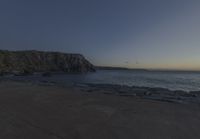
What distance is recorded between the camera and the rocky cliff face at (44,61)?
75787mm

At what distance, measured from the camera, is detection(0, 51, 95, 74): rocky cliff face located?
75.8 meters

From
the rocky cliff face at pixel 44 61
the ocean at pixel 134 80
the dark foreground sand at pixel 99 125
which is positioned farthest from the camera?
the rocky cliff face at pixel 44 61

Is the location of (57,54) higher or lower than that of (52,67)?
higher

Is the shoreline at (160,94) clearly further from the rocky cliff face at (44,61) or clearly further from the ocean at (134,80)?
the rocky cliff face at (44,61)

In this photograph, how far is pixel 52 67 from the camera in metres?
98.3

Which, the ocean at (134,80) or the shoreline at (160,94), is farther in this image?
the ocean at (134,80)

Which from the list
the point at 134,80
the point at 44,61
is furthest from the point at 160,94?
the point at 44,61

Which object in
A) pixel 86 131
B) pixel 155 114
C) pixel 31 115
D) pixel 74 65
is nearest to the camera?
pixel 86 131

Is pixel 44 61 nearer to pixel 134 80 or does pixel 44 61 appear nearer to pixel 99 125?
pixel 134 80

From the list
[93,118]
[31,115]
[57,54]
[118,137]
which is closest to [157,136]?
[118,137]

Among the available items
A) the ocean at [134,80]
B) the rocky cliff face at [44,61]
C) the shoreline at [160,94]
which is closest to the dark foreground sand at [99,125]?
the shoreline at [160,94]

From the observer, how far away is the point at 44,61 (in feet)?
322

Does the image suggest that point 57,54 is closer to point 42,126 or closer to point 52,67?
point 52,67

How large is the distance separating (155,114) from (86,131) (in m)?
3.45
